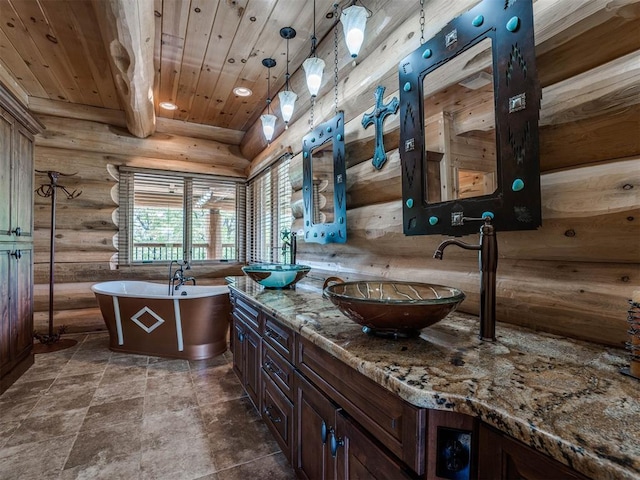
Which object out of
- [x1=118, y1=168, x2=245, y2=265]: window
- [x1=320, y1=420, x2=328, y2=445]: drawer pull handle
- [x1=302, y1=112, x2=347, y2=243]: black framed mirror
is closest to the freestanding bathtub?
[x1=118, y1=168, x2=245, y2=265]: window

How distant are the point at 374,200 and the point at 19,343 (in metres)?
3.34

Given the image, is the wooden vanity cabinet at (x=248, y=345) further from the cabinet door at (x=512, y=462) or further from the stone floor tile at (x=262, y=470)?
the cabinet door at (x=512, y=462)

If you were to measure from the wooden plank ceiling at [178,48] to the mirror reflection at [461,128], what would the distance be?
1.20 metres

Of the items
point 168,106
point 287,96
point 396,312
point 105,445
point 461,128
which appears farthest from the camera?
point 168,106

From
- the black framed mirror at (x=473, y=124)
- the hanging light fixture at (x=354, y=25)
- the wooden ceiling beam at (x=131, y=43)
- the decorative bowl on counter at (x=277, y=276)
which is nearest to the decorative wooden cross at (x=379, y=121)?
the black framed mirror at (x=473, y=124)

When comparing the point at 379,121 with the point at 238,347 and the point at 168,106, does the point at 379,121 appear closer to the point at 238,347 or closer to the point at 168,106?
the point at 238,347

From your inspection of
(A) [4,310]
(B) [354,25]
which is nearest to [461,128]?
(B) [354,25]

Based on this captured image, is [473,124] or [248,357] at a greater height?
[473,124]

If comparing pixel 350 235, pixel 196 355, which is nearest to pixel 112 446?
pixel 196 355

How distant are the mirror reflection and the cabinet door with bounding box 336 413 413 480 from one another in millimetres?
1011

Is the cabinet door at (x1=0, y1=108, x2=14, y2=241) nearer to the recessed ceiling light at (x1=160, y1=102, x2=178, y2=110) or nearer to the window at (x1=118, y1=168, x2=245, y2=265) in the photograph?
the recessed ceiling light at (x1=160, y1=102, x2=178, y2=110)

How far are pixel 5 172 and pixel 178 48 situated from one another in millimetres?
1706

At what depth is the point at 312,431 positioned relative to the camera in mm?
1326

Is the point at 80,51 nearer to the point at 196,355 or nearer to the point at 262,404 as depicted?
the point at 196,355
